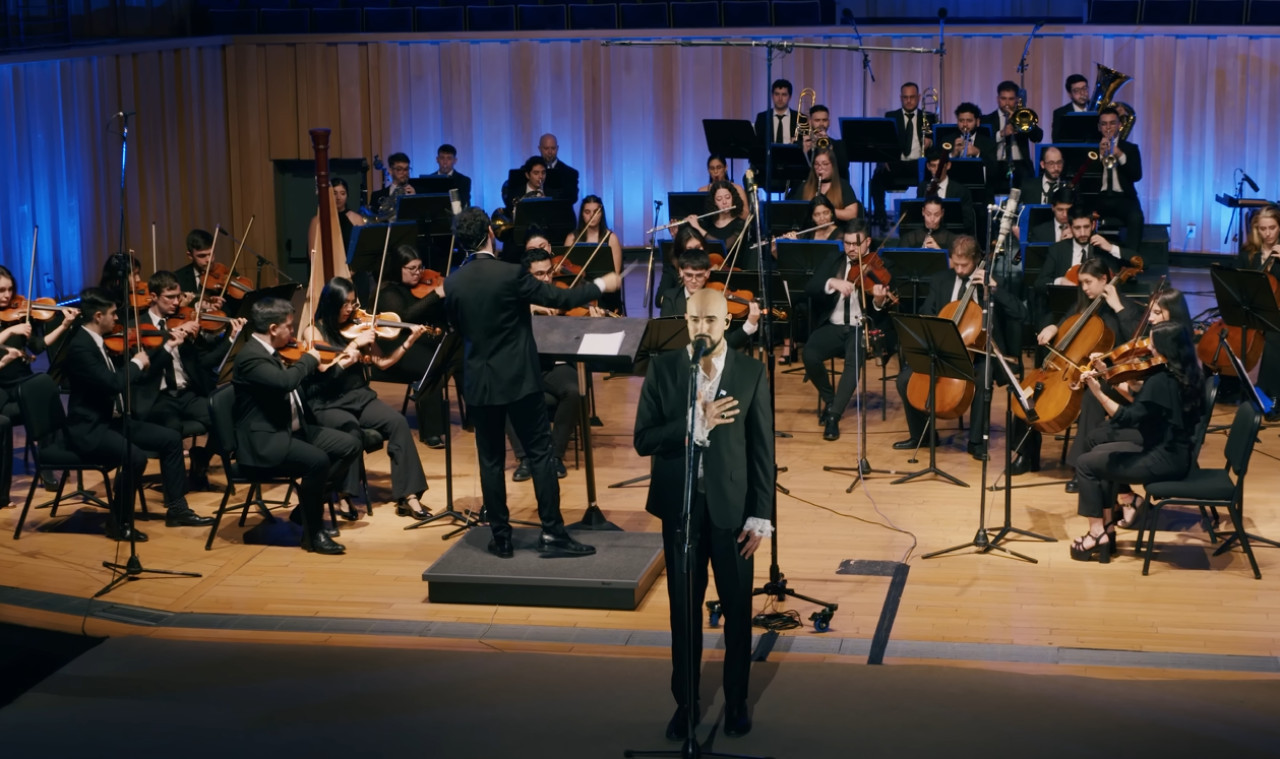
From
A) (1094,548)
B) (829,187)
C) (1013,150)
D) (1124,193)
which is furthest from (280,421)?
(1124,193)

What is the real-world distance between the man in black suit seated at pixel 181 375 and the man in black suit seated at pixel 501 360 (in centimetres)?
165

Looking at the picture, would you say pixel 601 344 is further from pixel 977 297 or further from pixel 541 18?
pixel 541 18

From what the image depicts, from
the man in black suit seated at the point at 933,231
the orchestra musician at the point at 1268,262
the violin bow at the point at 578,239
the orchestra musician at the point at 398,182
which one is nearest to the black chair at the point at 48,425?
the violin bow at the point at 578,239

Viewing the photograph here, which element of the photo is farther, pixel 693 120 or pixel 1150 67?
pixel 693 120

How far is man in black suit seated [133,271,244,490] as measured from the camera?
658cm

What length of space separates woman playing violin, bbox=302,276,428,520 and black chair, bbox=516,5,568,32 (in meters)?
7.48

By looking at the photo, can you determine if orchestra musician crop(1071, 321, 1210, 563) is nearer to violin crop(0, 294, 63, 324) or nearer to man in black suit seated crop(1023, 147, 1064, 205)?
man in black suit seated crop(1023, 147, 1064, 205)

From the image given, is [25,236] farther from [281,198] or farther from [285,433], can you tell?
[285,433]

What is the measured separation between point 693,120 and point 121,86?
17.5 ft

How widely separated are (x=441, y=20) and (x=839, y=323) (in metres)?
6.90

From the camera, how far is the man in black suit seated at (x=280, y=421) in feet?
19.5

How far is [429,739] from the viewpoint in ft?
13.8

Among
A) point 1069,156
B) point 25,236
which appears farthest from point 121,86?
point 1069,156

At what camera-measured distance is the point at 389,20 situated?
44.5 feet
